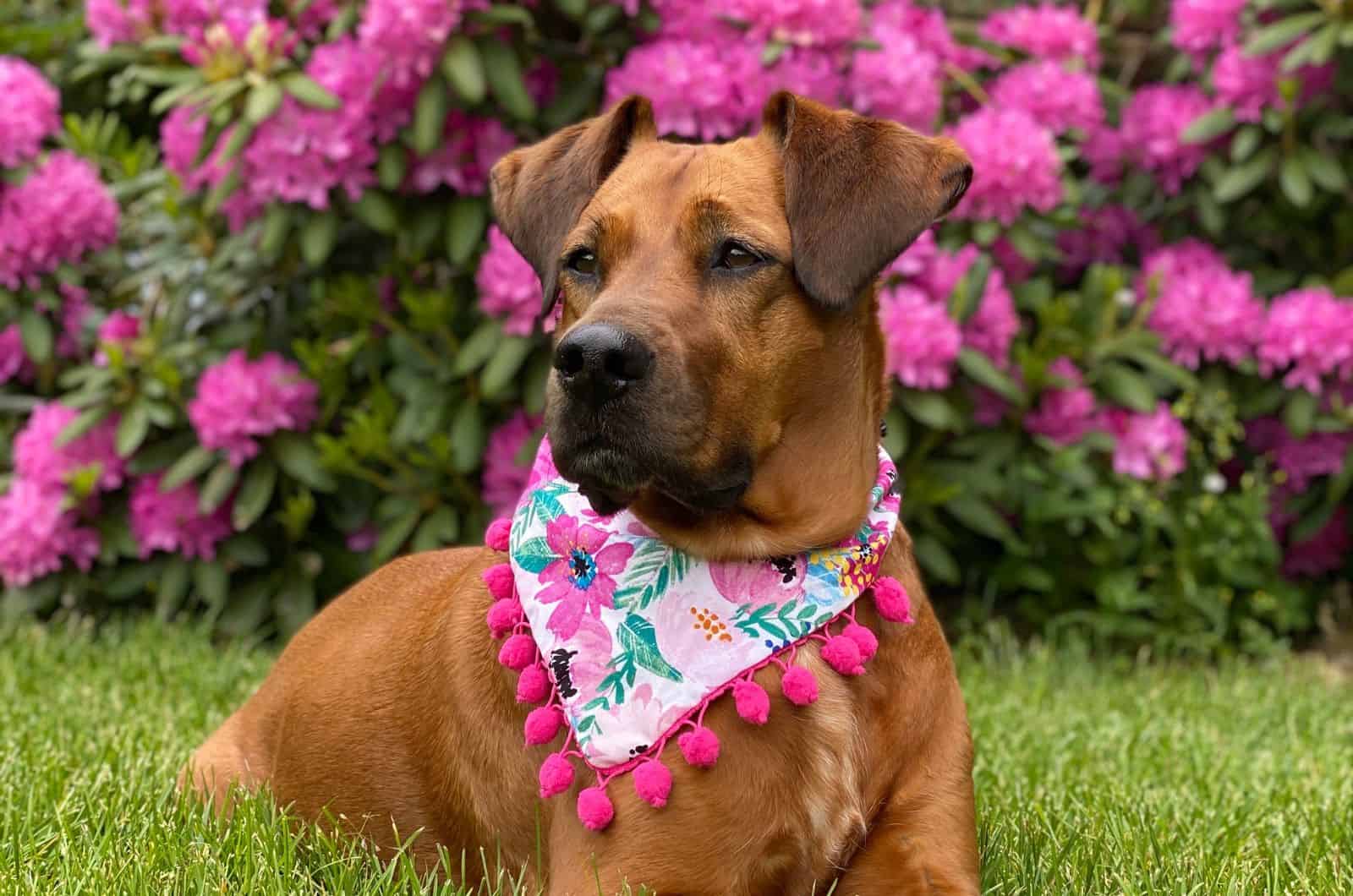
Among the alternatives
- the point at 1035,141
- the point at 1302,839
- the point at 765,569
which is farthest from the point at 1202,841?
the point at 1035,141

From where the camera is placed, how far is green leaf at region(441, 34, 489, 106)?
5434 millimetres

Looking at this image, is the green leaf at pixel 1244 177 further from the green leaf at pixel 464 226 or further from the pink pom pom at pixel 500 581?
the pink pom pom at pixel 500 581

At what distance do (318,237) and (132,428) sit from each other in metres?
1.03

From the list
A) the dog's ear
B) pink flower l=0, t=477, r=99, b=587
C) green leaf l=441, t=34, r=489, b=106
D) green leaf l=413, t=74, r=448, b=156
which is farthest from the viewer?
pink flower l=0, t=477, r=99, b=587

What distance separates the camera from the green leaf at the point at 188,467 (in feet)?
19.6

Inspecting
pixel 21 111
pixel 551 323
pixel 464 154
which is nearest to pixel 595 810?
pixel 551 323

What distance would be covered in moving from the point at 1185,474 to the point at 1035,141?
170 cm

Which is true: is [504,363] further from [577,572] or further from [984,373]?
[577,572]

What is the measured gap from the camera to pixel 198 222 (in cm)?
629

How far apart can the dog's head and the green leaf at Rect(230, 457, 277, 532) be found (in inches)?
118

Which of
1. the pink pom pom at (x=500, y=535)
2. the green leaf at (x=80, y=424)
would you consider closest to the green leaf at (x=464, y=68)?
the green leaf at (x=80, y=424)

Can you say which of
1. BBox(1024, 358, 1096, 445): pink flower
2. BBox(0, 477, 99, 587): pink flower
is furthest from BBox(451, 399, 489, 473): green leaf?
BBox(1024, 358, 1096, 445): pink flower

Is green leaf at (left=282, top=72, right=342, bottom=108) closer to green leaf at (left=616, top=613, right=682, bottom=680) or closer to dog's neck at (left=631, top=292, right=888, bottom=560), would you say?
dog's neck at (left=631, top=292, right=888, bottom=560)

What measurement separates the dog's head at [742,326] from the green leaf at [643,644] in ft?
0.62
